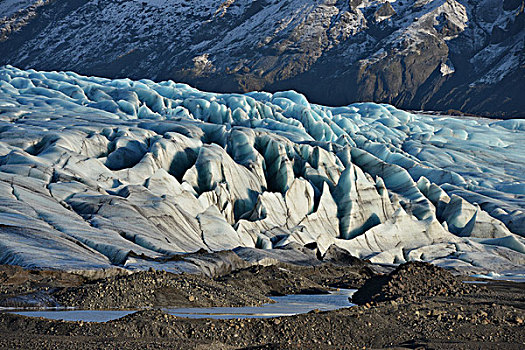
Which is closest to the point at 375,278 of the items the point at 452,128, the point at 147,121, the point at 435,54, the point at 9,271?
the point at 9,271

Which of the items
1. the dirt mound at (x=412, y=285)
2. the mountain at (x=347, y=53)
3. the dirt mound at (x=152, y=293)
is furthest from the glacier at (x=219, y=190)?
the mountain at (x=347, y=53)

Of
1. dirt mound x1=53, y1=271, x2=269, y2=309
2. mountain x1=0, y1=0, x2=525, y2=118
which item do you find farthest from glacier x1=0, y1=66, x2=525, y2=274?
mountain x1=0, y1=0, x2=525, y2=118

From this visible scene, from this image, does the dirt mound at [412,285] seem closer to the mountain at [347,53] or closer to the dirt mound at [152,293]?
the dirt mound at [152,293]

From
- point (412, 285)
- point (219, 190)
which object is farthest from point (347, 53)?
point (412, 285)

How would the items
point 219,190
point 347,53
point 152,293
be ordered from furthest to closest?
1. point 347,53
2. point 219,190
3. point 152,293

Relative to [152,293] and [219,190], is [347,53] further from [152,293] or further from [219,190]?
[152,293]

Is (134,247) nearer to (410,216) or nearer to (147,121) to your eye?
(410,216)
